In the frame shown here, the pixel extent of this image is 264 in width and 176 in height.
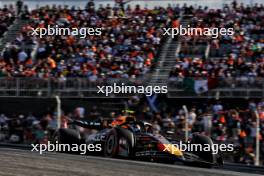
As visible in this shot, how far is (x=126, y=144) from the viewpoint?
13.1 metres

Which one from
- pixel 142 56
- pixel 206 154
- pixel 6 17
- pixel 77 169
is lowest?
pixel 206 154

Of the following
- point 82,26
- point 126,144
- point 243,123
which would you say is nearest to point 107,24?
point 82,26

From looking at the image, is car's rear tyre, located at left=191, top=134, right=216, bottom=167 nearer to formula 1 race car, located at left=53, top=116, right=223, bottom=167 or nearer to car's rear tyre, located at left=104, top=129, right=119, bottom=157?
formula 1 race car, located at left=53, top=116, right=223, bottom=167

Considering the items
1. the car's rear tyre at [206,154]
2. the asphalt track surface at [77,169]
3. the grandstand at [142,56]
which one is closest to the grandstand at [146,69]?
the grandstand at [142,56]

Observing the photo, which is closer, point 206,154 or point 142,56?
point 206,154

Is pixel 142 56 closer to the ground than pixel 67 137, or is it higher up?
higher up

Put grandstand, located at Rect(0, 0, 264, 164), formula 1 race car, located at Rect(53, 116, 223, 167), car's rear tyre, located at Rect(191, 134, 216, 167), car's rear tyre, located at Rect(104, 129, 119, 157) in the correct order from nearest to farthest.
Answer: formula 1 race car, located at Rect(53, 116, 223, 167) < car's rear tyre, located at Rect(191, 134, 216, 167) < car's rear tyre, located at Rect(104, 129, 119, 157) < grandstand, located at Rect(0, 0, 264, 164)

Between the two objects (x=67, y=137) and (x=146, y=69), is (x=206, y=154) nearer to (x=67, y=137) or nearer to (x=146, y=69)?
(x=67, y=137)

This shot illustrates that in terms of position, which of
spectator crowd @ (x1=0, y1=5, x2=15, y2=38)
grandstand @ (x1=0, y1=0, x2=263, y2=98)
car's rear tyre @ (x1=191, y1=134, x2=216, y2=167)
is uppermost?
spectator crowd @ (x1=0, y1=5, x2=15, y2=38)

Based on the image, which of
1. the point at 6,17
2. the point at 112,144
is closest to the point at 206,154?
the point at 112,144

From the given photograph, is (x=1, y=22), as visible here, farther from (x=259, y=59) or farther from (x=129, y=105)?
(x=259, y=59)

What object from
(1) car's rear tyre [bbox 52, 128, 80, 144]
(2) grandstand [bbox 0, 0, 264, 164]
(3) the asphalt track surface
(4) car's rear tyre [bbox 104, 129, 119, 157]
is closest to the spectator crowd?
(2) grandstand [bbox 0, 0, 264, 164]

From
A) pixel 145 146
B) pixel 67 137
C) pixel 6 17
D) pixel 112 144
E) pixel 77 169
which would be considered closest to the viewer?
pixel 77 169

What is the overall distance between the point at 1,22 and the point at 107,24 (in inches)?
222
